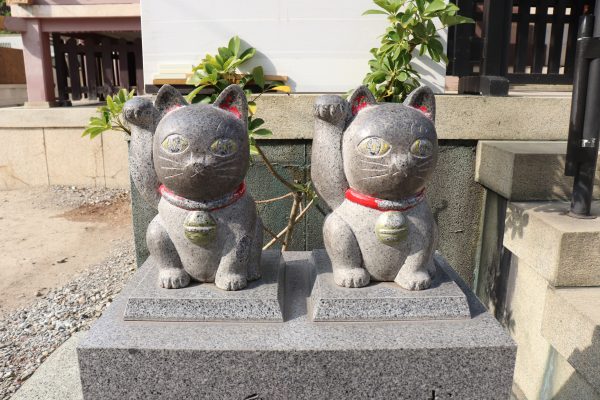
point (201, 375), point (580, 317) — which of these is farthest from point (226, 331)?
point (580, 317)

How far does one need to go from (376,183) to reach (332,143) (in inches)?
12.2

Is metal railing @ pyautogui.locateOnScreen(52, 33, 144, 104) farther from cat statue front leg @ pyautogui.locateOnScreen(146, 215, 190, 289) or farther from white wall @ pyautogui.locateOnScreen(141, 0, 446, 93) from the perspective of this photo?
cat statue front leg @ pyautogui.locateOnScreen(146, 215, 190, 289)

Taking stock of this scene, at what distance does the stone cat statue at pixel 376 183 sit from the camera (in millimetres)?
2297

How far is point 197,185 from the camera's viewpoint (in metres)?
2.29

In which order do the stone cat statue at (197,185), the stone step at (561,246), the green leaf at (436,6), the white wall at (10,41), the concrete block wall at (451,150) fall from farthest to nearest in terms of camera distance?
the white wall at (10,41) → the concrete block wall at (451,150) → the green leaf at (436,6) → the stone step at (561,246) → the stone cat statue at (197,185)

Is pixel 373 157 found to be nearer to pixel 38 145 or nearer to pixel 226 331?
pixel 226 331

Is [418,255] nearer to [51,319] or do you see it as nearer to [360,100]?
[360,100]

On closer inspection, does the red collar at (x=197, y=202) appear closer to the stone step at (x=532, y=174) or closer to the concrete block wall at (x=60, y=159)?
the stone step at (x=532, y=174)

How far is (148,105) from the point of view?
7.86ft

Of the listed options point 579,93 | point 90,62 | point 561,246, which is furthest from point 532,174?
point 90,62

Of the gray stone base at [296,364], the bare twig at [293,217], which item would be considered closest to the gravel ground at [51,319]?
the gray stone base at [296,364]

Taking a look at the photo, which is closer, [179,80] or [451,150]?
[451,150]

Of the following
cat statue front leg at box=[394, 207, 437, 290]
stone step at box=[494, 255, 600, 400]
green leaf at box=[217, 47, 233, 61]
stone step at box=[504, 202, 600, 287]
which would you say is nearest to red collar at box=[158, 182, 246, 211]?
cat statue front leg at box=[394, 207, 437, 290]

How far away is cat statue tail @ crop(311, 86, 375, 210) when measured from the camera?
241 cm
